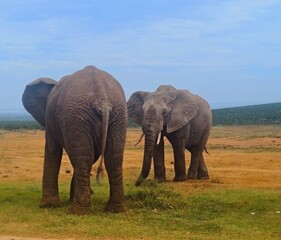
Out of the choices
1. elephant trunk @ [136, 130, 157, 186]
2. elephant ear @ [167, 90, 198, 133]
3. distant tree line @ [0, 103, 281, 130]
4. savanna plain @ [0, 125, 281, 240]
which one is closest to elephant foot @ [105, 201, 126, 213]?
savanna plain @ [0, 125, 281, 240]

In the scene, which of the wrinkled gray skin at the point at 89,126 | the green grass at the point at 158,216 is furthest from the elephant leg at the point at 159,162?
the wrinkled gray skin at the point at 89,126

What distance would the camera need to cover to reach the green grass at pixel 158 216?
9875 millimetres

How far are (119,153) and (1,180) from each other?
7.27 m

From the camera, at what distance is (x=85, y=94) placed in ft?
37.1

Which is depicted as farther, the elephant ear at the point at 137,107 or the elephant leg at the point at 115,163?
the elephant ear at the point at 137,107

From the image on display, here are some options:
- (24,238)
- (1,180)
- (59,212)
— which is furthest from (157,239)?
(1,180)

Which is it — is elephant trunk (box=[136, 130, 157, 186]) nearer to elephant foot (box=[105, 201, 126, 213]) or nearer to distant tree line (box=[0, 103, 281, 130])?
elephant foot (box=[105, 201, 126, 213])

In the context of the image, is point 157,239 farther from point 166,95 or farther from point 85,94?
point 166,95

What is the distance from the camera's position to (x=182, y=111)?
16906 mm

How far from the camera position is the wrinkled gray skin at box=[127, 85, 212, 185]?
15391mm

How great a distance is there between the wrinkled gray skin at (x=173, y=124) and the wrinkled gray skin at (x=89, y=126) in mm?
3252

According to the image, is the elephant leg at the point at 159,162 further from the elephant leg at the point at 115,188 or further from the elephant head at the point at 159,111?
the elephant leg at the point at 115,188

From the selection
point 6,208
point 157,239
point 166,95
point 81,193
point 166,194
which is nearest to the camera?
point 157,239

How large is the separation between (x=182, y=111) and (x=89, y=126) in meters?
6.11
